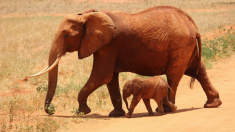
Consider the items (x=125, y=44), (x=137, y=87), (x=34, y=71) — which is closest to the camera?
(x=137, y=87)

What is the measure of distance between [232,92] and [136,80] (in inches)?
145

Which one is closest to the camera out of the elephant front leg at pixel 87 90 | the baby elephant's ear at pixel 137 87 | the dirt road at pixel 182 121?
the dirt road at pixel 182 121

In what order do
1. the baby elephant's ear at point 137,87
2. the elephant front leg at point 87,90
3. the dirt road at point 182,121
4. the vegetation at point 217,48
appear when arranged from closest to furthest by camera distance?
the dirt road at point 182,121 → the baby elephant's ear at point 137,87 → the elephant front leg at point 87,90 → the vegetation at point 217,48

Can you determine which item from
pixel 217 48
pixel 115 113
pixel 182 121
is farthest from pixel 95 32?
pixel 217 48

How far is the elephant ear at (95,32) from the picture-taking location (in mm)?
9078

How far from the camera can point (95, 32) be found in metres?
9.20

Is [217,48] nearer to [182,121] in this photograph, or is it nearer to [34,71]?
[34,71]

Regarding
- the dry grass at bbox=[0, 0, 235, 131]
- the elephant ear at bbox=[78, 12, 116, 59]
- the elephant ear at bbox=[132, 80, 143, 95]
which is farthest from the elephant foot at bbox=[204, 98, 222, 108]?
the elephant ear at bbox=[78, 12, 116, 59]

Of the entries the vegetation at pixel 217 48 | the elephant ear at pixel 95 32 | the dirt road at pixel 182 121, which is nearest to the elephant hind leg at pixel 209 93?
the dirt road at pixel 182 121

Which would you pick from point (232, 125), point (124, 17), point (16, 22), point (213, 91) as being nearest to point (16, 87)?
point (124, 17)

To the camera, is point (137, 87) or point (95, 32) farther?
point (95, 32)

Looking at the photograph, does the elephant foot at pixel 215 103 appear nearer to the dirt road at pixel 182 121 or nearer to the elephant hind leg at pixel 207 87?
the elephant hind leg at pixel 207 87

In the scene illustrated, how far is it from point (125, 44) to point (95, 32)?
2.56 ft

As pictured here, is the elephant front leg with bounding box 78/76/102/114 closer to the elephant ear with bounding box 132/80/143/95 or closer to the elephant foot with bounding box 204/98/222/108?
the elephant ear with bounding box 132/80/143/95
